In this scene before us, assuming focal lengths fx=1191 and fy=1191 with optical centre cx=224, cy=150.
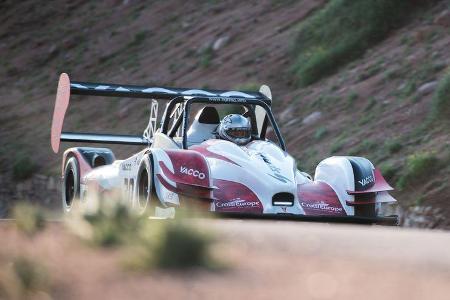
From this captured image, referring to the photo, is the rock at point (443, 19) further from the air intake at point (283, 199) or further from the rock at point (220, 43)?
the air intake at point (283, 199)

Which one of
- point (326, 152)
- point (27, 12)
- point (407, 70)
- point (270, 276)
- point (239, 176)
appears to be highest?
point (27, 12)

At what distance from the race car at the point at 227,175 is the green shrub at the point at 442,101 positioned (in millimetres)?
6257

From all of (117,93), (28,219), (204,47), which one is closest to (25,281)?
(28,219)

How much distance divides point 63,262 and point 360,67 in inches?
859

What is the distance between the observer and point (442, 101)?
22.6 metres

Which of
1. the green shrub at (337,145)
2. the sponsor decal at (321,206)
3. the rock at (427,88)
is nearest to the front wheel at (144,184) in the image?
the sponsor decal at (321,206)

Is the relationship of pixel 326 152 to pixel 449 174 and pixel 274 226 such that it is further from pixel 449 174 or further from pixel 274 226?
pixel 274 226

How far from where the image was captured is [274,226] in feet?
31.1

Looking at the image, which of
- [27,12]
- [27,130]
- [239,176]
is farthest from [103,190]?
[27,12]

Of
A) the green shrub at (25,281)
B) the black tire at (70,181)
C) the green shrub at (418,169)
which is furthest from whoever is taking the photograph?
the green shrub at (418,169)

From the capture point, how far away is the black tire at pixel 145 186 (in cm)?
1392

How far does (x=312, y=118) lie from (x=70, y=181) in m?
9.77

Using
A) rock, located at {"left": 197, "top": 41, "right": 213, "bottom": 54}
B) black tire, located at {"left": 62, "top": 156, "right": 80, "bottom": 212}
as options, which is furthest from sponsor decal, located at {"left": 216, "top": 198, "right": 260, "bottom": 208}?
rock, located at {"left": 197, "top": 41, "right": 213, "bottom": 54}

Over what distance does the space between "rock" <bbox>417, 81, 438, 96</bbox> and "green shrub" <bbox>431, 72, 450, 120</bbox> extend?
62.1 inches
